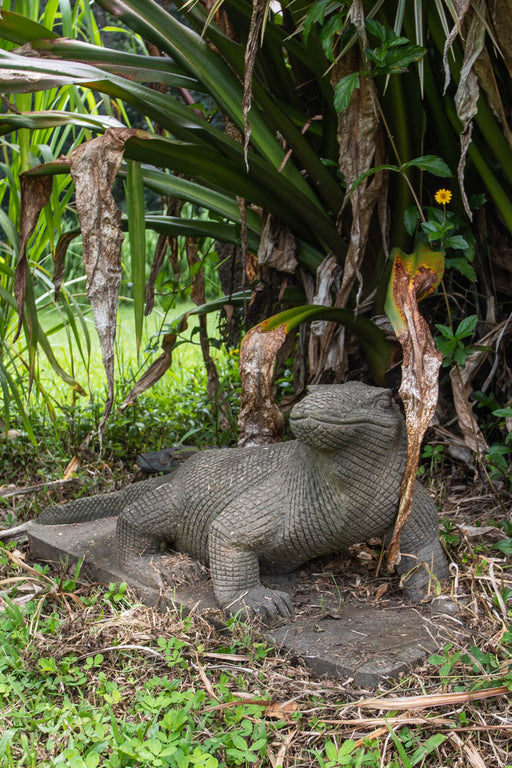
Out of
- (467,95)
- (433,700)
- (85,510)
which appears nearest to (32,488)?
(85,510)

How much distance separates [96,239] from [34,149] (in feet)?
4.23

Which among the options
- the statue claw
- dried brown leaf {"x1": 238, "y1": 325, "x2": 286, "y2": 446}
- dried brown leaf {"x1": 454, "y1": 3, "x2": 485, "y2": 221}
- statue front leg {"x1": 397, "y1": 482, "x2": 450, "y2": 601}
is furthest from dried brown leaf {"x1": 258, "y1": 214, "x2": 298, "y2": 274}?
the statue claw

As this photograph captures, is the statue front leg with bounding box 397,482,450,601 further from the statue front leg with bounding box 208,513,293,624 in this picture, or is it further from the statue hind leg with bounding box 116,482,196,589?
the statue hind leg with bounding box 116,482,196,589

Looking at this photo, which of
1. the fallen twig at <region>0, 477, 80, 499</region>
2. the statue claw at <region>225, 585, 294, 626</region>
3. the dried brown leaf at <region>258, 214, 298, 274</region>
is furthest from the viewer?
the fallen twig at <region>0, 477, 80, 499</region>

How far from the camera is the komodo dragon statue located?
182 centimetres

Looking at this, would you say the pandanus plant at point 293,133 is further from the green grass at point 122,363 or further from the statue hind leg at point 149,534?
the green grass at point 122,363

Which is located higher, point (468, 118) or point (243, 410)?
point (468, 118)

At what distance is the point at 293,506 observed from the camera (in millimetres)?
1907

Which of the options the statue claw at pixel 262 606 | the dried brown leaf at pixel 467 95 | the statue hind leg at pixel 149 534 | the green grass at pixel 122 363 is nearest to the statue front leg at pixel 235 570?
the statue claw at pixel 262 606

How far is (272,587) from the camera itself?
2.02m

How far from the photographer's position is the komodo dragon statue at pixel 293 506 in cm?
182

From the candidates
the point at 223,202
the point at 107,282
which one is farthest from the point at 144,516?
the point at 223,202

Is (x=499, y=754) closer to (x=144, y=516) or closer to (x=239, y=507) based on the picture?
(x=239, y=507)

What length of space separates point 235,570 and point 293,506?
0.21m
